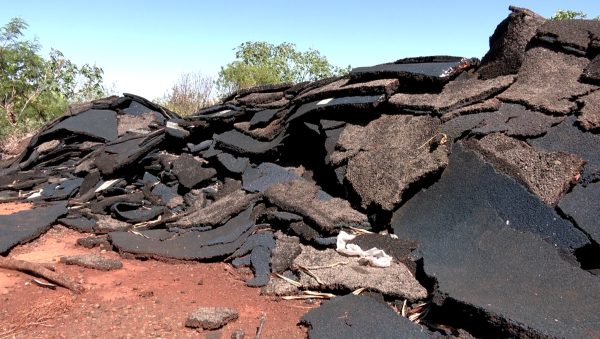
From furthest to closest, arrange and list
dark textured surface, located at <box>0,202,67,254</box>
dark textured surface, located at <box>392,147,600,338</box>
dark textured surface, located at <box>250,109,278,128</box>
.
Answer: dark textured surface, located at <box>250,109,278,128</box> → dark textured surface, located at <box>0,202,67,254</box> → dark textured surface, located at <box>392,147,600,338</box>

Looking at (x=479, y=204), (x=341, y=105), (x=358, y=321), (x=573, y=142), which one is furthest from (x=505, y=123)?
(x=358, y=321)

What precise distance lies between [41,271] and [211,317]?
5.27 feet

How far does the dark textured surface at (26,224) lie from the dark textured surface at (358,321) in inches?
124

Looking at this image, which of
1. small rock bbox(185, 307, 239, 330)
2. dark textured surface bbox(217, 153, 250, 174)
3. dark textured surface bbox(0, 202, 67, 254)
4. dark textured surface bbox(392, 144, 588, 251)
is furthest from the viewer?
dark textured surface bbox(217, 153, 250, 174)

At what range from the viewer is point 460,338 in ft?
8.73

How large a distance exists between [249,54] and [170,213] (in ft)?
57.0

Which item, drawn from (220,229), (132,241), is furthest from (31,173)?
(220,229)

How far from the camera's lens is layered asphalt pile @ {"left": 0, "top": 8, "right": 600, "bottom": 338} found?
116 inches

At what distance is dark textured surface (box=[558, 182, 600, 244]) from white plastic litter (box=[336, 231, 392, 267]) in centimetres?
135

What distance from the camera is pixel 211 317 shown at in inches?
120

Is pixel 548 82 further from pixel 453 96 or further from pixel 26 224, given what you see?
pixel 26 224

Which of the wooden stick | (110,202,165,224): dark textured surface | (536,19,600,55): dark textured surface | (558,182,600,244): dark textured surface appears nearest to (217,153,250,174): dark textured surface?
(110,202,165,224): dark textured surface

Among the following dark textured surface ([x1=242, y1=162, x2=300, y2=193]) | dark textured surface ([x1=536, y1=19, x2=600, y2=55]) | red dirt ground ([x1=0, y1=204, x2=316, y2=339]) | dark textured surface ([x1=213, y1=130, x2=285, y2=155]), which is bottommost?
red dirt ground ([x1=0, y1=204, x2=316, y2=339])

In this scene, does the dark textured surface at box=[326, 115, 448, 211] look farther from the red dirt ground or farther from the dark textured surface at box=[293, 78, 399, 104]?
the red dirt ground
